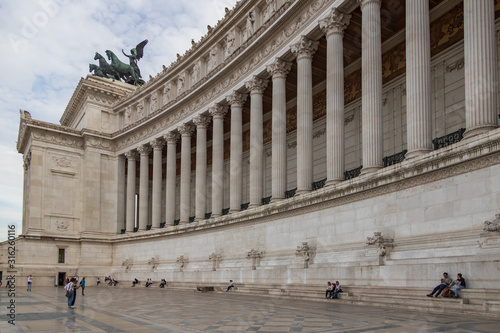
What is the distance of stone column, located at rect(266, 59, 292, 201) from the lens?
35.2 meters

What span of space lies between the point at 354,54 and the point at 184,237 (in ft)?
73.2

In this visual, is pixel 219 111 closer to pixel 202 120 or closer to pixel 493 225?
pixel 202 120

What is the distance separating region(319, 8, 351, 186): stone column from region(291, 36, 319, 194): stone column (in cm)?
259

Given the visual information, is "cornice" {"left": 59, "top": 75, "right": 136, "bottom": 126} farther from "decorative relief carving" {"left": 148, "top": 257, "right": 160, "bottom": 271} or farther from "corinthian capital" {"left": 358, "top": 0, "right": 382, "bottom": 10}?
"corinthian capital" {"left": 358, "top": 0, "right": 382, "bottom": 10}

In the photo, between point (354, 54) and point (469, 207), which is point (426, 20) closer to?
point (469, 207)

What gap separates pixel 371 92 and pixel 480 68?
22.8 ft

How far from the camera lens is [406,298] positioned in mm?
19844

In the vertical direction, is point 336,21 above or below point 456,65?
above

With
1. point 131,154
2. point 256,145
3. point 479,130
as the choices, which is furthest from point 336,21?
point 131,154

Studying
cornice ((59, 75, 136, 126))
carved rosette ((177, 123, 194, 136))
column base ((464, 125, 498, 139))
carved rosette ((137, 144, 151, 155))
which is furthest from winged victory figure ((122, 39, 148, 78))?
column base ((464, 125, 498, 139))

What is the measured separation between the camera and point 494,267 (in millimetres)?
17203

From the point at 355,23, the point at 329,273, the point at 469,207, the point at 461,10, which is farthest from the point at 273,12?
the point at 469,207

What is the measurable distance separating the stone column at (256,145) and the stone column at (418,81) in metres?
15.9

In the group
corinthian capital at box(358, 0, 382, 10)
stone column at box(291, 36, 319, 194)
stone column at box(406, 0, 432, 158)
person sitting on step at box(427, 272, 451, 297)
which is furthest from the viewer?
stone column at box(291, 36, 319, 194)
